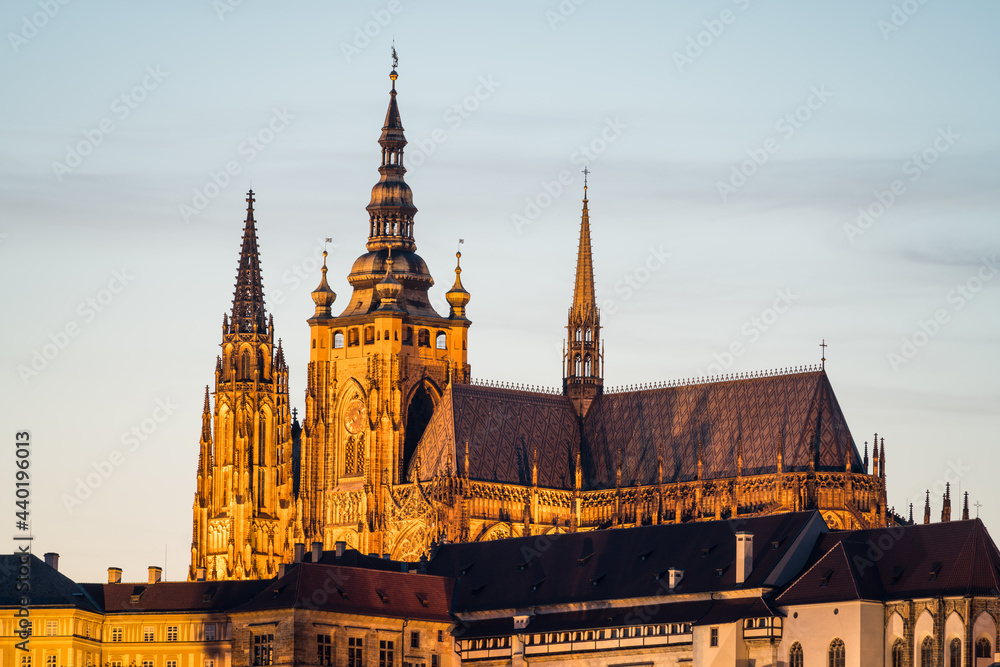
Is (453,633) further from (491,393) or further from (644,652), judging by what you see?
(491,393)

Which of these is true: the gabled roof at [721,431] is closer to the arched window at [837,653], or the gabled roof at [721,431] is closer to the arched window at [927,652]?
the arched window at [837,653]

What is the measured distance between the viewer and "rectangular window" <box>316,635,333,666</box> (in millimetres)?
164625

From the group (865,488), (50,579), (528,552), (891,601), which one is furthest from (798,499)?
(50,579)

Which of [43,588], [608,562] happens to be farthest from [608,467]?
[43,588]

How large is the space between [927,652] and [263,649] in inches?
1356

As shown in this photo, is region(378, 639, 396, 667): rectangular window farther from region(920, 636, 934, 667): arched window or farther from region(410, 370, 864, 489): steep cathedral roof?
region(920, 636, 934, 667): arched window

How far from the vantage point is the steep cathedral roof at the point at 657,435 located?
610 ft

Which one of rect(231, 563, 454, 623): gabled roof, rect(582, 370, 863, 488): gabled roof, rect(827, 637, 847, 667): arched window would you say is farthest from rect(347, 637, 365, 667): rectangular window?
rect(582, 370, 863, 488): gabled roof

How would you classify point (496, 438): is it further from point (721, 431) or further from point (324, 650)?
point (324, 650)

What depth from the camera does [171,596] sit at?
575 ft

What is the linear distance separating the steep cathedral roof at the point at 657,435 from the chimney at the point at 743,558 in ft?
71.4

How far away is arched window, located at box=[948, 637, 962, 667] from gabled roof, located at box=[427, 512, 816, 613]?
11834mm

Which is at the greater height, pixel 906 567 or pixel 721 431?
pixel 721 431

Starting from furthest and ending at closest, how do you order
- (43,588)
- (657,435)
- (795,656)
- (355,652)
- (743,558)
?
(657,435)
(43,588)
(355,652)
(743,558)
(795,656)
